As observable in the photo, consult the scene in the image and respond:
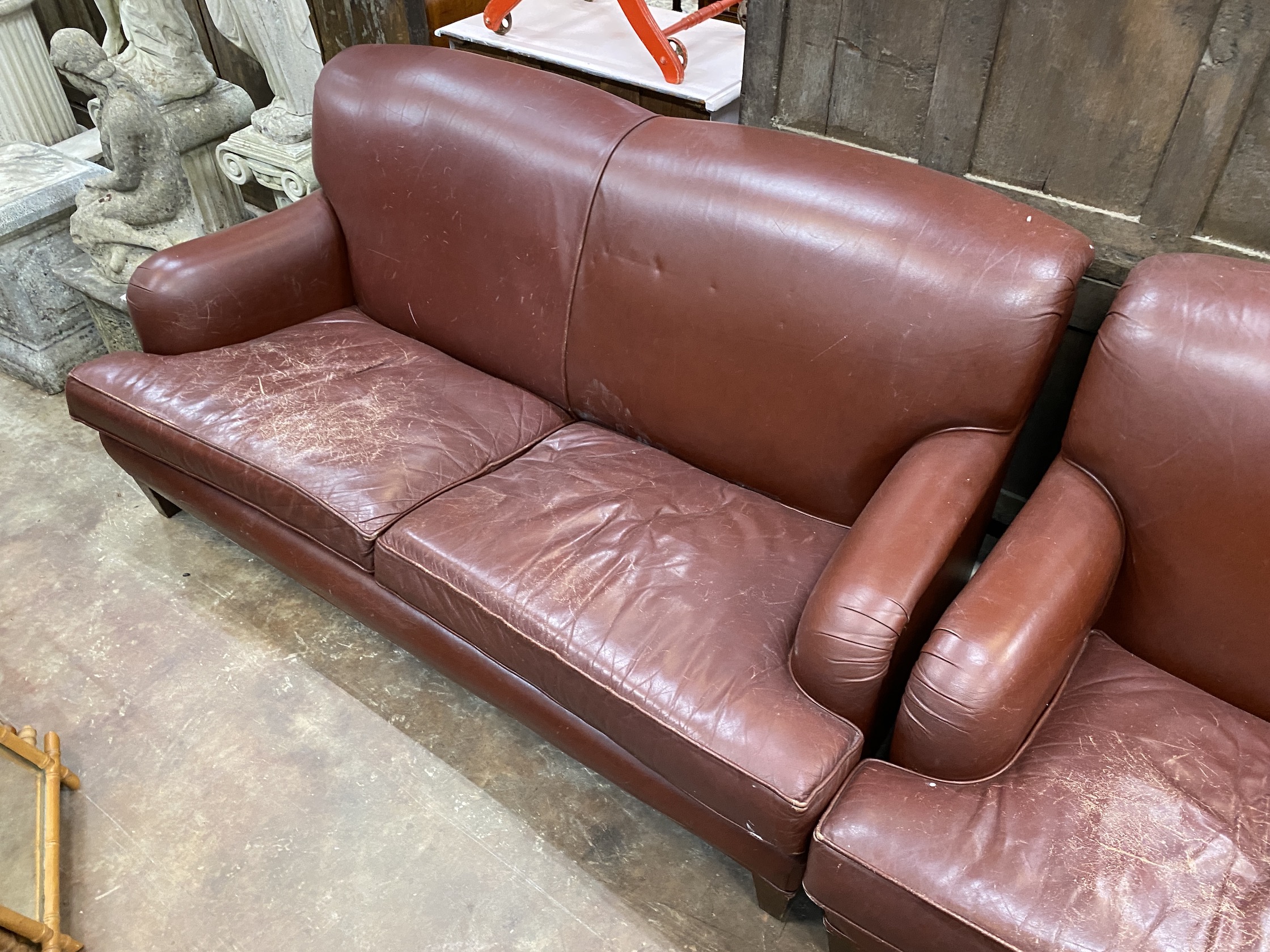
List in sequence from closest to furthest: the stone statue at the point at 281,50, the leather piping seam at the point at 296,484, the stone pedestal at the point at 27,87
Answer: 1. the leather piping seam at the point at 296,484
2. the stone statue at the point at 281,50
3. the stone pedestal at the point at 27,87

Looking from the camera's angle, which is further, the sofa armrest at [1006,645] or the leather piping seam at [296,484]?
the leather piping seam at [296,484]

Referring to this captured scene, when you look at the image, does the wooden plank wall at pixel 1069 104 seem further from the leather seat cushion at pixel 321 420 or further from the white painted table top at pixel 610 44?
the leather seat cushion at pixel 321 420

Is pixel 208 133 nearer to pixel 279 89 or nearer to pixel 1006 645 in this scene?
pixel 279 89

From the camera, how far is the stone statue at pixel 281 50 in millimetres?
2430

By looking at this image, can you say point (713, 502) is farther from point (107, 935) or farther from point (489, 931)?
point (107, 935)

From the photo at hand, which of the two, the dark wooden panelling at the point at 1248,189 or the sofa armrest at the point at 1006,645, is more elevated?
the dark wooden panelling at the point at 1248,189

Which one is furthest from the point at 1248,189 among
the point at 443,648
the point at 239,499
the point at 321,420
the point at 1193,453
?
the point at 239,499

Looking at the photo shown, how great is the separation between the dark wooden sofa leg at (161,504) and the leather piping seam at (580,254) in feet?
3.41

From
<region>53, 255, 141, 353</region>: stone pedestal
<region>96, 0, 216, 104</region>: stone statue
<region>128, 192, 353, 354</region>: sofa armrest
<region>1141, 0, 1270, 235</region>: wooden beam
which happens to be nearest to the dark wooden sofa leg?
<region>128, 192, 353, 354</region>: sofa armrest

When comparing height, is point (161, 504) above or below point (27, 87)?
below

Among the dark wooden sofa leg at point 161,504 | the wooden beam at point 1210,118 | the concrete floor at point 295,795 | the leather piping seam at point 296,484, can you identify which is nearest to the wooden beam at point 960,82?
the wooden beam at point 1210,118

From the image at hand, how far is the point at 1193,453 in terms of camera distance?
1330 mm

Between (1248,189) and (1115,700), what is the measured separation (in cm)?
86

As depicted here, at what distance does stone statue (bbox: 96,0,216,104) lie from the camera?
8.20 ft
